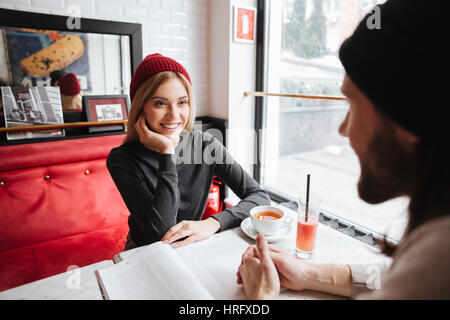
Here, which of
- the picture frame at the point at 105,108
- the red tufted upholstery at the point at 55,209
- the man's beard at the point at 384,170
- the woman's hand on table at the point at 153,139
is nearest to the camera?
the man's beard at the point at 384,170

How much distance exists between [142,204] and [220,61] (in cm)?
157

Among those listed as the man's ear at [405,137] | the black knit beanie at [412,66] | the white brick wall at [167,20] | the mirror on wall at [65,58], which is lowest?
the man's ear at [405,137]

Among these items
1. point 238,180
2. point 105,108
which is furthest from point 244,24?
point 238,180

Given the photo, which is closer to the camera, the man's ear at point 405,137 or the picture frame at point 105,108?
the man's ear at point 405,137

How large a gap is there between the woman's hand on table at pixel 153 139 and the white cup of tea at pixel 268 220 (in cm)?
42

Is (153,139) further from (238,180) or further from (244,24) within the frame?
(244,24)

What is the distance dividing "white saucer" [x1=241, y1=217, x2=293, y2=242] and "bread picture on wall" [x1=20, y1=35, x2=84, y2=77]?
4.90ft

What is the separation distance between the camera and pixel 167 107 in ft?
4.01

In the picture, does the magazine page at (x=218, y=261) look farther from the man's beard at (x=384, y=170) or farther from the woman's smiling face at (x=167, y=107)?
the woman's smiling face at (x=167, y=107)

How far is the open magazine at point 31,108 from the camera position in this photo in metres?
1.65

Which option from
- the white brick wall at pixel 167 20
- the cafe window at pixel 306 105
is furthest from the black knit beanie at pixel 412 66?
the white brick wall at pixel 167 20

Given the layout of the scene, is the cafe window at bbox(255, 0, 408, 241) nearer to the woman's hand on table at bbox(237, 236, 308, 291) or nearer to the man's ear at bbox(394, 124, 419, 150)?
the woman's hand on table at bbox(237, 236, 308, 291)

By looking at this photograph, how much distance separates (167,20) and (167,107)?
4.07ft

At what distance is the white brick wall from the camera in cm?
176
